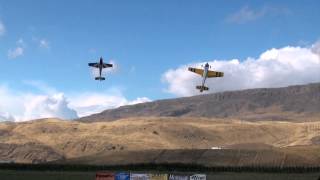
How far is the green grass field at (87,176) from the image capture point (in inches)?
3588

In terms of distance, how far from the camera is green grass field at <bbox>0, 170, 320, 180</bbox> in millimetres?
91125

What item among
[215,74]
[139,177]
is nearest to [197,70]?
[215,74]

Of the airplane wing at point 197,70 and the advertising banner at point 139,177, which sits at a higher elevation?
the airplane wing at point 197,70

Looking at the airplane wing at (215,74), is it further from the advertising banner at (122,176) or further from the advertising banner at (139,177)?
the advertising banner at (122,176)

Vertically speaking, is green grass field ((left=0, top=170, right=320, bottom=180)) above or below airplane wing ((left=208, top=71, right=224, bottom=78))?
below

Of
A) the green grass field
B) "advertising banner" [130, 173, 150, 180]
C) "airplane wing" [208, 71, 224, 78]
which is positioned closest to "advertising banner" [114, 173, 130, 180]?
"advertising banner" [130, 173, 150, 180]

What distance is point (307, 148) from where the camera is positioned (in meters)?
146

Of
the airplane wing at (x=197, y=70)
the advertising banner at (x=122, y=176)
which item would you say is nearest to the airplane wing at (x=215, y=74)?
the airplane wing at (x=197, y=70)

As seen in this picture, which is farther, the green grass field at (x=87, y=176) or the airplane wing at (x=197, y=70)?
the airplane wing at (x=197, y=70)

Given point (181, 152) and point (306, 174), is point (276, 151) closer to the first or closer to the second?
point (181, 152)

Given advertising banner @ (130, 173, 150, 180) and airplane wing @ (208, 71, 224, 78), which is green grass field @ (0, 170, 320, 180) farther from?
advertising banner @ (130, 173, 150, 180)

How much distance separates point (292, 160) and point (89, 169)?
5101 cm

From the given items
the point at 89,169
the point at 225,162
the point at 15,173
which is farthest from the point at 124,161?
the point at 15,173

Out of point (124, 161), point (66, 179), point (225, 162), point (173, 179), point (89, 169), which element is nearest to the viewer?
point (173, 179)
